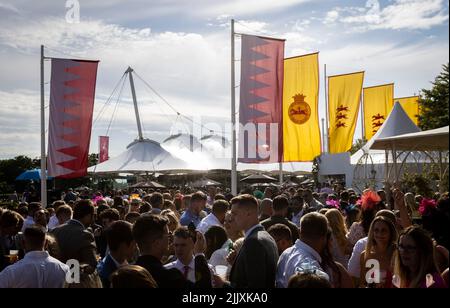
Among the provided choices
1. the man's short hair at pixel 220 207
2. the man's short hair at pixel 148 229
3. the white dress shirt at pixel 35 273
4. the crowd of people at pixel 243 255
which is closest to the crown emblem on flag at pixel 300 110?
the man's short hair at pixel 220 207

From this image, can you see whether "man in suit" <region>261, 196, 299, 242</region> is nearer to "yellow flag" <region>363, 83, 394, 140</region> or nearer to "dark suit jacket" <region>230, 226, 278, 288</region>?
"dark suit jacket" <region>230, 226, 278, 288</region>

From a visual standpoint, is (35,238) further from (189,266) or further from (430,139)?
(430,139)

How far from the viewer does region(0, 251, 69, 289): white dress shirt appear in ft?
13.0

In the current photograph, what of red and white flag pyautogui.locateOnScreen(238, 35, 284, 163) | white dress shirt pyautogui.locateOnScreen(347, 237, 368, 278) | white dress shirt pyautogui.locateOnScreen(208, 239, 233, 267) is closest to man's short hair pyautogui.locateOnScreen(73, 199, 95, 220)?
white dress shirt pyautogui.locateOnScreen(208, 239, 233, 267)

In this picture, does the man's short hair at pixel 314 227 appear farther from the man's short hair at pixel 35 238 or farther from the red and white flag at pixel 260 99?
the red and white flag at pixel 260 99

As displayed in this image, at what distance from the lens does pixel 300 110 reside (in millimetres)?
17141

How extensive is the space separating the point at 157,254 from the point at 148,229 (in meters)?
0.20

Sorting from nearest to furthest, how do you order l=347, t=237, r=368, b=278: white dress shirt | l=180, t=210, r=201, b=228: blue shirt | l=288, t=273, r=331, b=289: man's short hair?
l=288, t=273, r=331, b=289: man's short hair → l=347, t=237, r=368, b=278: white dress shirt → l=180, t=210, r=201, b=228: blue shirt

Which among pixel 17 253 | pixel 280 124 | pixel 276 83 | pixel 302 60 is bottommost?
pixel 17 253

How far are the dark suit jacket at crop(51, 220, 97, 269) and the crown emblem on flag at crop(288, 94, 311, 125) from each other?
12.7 metres

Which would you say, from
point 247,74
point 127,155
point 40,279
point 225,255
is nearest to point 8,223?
point 40,279

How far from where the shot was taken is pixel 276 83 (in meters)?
14.6

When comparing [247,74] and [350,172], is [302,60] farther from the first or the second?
[350,172]
